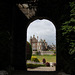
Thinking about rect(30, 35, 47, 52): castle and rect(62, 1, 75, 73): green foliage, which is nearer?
rect(62, 1, 75, 73): green foliage

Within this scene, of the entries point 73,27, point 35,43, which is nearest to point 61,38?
point 73,27

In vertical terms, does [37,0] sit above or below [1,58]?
above

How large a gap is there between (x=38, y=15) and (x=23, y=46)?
7.72 feet

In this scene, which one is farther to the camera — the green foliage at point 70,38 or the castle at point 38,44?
the castle at point 38,44

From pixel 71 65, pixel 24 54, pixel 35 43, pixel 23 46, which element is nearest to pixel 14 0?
pixel 23 46

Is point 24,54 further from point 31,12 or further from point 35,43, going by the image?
point 35,43

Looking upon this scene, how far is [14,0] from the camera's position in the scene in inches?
294

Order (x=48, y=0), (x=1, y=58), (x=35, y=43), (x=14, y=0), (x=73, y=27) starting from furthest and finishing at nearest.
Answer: (x=35, y=43), (x=48, y=0), (x=14, y=0), (x=1, y=58), (x=73, y=27)

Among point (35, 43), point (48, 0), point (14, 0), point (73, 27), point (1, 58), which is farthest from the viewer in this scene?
point (35, 43)

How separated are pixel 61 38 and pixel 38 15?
290 cm

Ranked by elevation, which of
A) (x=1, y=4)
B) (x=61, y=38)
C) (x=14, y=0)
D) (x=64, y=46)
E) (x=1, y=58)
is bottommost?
(x=1, y=58)

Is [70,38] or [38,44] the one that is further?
[38,44]

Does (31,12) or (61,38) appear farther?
(31,12)

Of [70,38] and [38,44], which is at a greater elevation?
[38,44]
